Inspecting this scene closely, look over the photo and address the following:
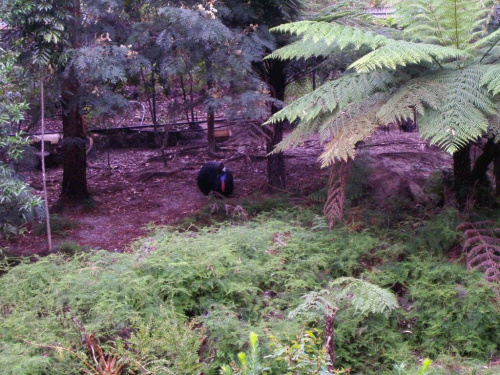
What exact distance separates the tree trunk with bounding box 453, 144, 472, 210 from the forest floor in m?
0.82

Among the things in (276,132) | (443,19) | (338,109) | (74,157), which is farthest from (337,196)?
(74,157)

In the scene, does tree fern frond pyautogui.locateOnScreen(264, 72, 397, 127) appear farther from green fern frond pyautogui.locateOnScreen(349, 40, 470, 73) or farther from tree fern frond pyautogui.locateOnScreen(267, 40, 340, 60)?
green fern frond pyautogui.locateOnScreen(349, 40, 470, 73)

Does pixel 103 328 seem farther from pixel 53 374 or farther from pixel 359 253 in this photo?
pixel 359 253

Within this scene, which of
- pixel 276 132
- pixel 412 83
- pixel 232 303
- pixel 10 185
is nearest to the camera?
pixel 232 303

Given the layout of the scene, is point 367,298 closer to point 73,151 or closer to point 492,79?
point 492,79

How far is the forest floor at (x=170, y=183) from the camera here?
625 cm

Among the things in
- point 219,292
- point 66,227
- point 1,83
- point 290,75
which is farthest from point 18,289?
point 290,75

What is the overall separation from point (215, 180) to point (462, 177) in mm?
3280

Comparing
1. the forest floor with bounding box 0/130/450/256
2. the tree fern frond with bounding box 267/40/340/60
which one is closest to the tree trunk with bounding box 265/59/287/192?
the forest floor with bounding box 0/130/450/256

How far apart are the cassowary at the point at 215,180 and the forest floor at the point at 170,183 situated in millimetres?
158

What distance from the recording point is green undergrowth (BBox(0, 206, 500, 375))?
328 cm

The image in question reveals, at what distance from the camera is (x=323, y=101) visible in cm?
464

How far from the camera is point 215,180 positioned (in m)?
7.48

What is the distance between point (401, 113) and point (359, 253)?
124cm
